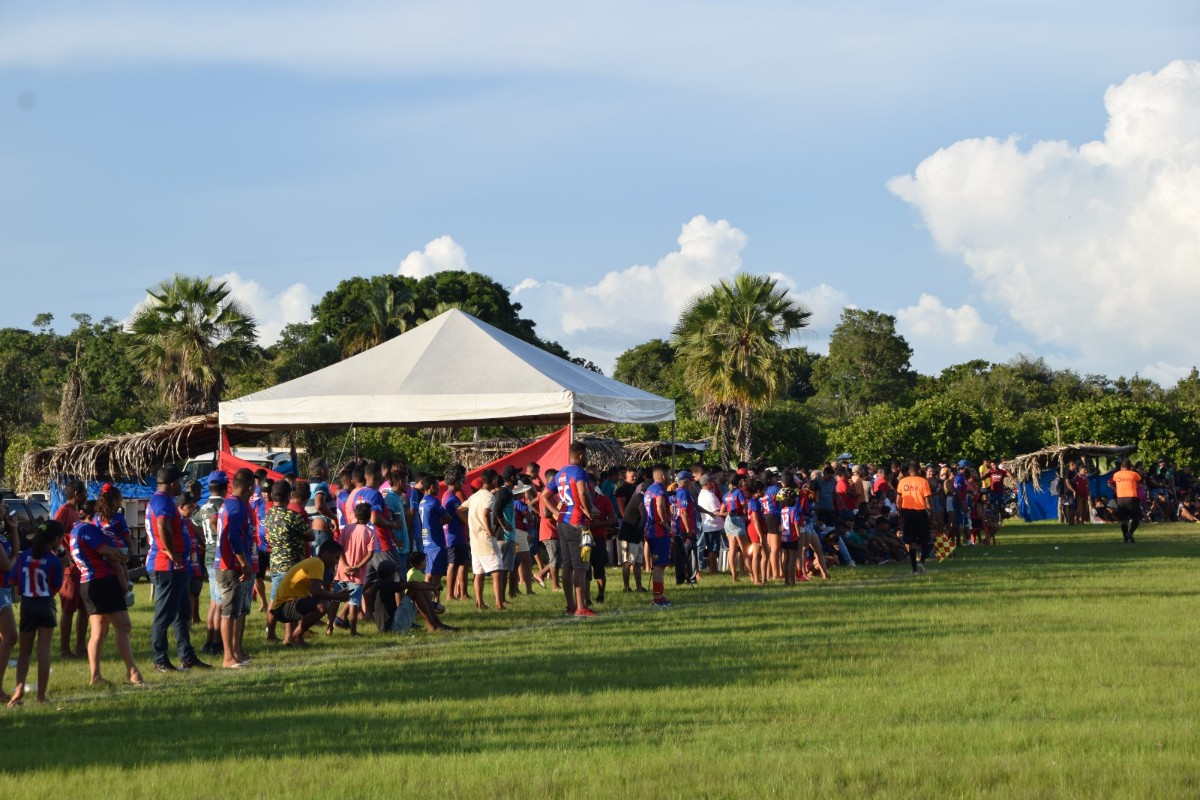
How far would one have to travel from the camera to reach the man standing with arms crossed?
19.7 m

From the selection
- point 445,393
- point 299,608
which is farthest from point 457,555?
point 299,608

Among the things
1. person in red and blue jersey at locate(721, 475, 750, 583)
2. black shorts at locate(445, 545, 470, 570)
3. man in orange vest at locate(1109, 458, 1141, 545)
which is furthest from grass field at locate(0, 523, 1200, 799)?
man in orange vest at locate(1109, 458, 1141, 545)

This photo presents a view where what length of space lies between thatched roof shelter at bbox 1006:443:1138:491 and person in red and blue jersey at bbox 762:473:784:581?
2302cm

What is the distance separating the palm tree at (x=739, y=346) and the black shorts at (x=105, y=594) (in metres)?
29.6

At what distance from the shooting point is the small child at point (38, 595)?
33.1ft

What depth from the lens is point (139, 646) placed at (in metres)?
13.6

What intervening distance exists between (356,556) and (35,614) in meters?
4.54

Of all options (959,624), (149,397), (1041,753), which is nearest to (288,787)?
(1041,753)

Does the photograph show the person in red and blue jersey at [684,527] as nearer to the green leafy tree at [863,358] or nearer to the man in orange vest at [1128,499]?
the man in orange vest at [1128,499]

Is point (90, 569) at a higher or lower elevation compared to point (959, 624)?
higher

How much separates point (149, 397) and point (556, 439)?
39.7 meters

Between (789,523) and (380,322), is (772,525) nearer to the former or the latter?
(789,523)

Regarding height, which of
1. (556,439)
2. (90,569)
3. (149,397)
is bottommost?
(90,569)

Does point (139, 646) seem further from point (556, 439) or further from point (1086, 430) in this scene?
point (1086, 430)
